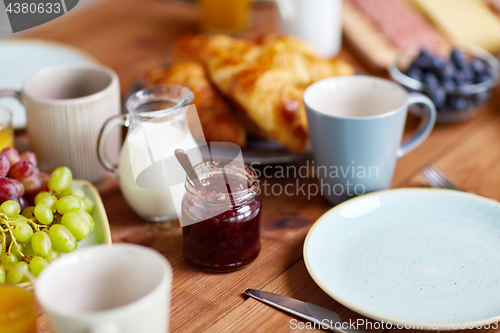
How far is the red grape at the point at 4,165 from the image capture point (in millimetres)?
718

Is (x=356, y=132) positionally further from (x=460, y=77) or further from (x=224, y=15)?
(x=224, y=15)

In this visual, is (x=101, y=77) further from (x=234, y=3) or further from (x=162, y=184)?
(x=234, y=3)

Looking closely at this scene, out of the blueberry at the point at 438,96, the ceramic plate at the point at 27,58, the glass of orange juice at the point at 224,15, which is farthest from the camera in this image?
the glass of orange juice at the point at 224,15

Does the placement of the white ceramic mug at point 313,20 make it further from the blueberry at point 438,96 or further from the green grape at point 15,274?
the green grape at point 15,274

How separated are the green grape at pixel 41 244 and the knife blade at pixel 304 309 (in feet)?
0.85

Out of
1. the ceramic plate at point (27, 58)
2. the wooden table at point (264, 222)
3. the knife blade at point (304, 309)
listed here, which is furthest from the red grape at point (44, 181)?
the ceramic plate at point (27, 58)

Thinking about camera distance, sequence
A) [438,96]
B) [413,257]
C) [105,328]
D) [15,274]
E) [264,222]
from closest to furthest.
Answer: [105,328] < [15,274] < [413,257] < [264,222] < [438,96]

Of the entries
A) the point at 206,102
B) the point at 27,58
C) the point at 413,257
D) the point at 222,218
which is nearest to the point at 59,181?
the point at 222,218

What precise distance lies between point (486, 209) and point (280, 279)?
0.35 meters

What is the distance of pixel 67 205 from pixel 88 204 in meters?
0.06

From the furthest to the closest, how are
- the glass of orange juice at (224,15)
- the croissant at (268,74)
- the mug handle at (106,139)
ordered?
the glass of orange juice at (224,15) < the croissant at (268,74) < the mug handle at (106,139)

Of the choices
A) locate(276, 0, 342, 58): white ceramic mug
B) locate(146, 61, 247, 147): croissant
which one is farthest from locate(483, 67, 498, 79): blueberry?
locate(146, 61, 247, 147): croissant

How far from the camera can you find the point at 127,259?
517 mm

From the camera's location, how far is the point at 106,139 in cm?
86
